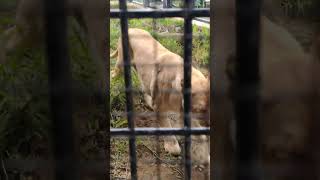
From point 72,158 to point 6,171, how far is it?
0.73m

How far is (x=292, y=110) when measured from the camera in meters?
1.00

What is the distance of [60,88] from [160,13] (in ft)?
3.89

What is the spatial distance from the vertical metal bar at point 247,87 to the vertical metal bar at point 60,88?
92 millimetres

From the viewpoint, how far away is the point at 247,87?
264mm

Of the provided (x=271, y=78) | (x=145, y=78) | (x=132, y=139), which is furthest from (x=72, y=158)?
(x=145, y=78)

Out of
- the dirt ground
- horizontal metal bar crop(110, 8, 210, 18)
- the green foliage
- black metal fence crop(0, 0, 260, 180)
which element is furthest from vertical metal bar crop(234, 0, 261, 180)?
the dirt ground

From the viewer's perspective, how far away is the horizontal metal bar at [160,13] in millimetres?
1400

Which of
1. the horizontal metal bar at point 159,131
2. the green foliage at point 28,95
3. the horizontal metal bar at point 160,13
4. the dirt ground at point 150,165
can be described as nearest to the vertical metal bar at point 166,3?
the horizontal metal bar at point 160,13

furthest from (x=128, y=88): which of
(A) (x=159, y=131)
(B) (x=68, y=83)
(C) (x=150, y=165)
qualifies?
(B) (x=68, y=83)

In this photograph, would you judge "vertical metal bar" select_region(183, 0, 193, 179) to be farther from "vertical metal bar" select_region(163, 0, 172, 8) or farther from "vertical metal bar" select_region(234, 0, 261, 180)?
"vertical metal bar" select_region(234, 0, 261, 180)

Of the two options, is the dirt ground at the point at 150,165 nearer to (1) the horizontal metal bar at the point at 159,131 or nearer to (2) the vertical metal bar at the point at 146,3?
(1) the horizontal metal bar at the point at 159,131

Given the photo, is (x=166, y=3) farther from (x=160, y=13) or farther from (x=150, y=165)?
(x=150, y=165)

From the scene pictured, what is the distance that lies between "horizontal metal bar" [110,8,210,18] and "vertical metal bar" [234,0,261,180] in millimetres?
1144

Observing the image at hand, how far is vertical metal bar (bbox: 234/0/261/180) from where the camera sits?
25 centimetres
